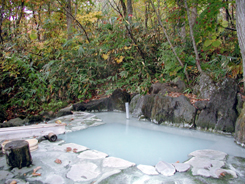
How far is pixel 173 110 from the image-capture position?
4930mm

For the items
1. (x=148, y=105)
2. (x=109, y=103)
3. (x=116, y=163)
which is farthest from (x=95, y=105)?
(x=116, y=163)

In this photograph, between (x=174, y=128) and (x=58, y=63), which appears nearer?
(x=174, y=128)

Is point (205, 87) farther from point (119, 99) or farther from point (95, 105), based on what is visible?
point (95, 105)

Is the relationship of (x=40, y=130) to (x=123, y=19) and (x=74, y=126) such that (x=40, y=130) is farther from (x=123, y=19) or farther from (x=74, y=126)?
(x=123, y=19)

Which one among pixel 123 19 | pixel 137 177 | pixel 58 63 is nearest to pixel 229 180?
pixel 137 177

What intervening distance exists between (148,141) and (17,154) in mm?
2328

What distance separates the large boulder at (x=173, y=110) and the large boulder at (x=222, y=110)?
0.85ft

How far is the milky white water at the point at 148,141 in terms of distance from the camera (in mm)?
3104

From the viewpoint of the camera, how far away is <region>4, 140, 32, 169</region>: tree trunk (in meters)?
2.40

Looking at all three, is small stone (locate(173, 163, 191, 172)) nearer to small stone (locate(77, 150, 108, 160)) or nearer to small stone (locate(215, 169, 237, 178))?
small stone (locate(215, 169, 237, 178))

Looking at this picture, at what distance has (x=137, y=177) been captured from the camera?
2258 mm

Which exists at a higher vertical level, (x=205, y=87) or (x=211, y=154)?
(x=205, y=87)

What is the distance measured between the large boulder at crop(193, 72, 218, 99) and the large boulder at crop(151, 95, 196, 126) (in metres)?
0.50

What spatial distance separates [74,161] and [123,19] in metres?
5.87
